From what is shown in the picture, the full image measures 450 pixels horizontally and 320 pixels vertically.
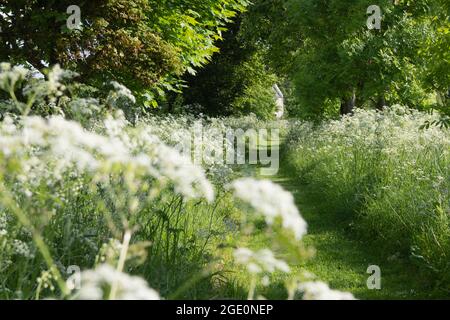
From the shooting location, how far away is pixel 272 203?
2336 millimetres

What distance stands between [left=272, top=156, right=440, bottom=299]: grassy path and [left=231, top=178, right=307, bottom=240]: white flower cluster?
13.0 ft

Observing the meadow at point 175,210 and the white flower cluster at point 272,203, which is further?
the meadow at point 175,210

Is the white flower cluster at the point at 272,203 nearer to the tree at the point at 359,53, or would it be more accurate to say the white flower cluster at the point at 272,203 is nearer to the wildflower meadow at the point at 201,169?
the wildflower meadow at the point at 201,169

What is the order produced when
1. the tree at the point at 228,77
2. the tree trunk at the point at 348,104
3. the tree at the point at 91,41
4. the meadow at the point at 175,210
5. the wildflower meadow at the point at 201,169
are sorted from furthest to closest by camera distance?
the tree at the point at 228,77, the tree trunk at the point at 348,104, the tree at the point at 91,41, the wildflower meadow at the point at 201,169, the meadow at the point at 175,210

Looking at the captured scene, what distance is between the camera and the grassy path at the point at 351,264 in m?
6.15

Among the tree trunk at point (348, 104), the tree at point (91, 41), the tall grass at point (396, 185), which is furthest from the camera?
the tree trunk at point (348, 104)

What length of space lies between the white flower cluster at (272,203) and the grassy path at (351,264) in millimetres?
3963

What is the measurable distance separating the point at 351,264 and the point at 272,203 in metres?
5.20

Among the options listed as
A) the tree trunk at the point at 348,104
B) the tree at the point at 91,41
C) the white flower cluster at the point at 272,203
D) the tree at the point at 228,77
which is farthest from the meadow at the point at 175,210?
the tree at the point at 228,77

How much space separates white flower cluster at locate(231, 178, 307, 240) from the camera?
226 cm

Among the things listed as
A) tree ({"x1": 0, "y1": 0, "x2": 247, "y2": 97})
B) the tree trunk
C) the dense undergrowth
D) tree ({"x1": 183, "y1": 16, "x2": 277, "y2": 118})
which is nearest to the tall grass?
the dense undergrowth

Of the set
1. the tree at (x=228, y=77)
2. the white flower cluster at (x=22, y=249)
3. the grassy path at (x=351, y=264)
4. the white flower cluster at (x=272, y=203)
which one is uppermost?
the tree at (x=228, y=77)

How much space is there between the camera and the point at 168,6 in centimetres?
1298

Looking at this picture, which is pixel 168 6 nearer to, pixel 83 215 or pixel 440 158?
pixel 440 158
